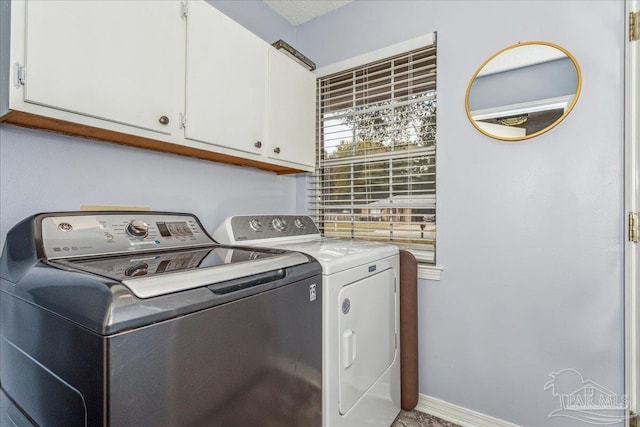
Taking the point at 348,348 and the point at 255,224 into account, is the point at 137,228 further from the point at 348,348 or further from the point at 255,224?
the point at 348,348

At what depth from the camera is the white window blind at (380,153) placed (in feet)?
6.51

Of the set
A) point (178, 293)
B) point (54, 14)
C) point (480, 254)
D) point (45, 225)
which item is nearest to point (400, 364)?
point (480, 254)

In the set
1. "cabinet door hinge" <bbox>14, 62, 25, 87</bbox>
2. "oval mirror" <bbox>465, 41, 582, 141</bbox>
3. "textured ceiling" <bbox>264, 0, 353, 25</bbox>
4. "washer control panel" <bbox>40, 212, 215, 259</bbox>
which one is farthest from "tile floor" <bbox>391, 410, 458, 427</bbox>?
"textured ceiling" <bbox>264, 0, 353, 25</bbox>

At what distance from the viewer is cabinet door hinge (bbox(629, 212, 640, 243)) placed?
1.37 metres

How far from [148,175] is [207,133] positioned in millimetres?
392

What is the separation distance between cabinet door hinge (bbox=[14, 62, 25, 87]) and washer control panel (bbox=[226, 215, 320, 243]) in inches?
36.7

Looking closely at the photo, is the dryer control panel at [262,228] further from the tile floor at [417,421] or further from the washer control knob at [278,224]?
the tile floor at [417,421]

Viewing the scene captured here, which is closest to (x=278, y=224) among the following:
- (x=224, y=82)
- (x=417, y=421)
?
(x=224, y=82)

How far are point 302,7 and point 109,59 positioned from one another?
1637mm

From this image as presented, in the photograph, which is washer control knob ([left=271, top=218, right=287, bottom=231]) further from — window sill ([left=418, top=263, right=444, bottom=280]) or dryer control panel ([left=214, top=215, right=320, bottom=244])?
window sill ([left=418, top=263, right=444, bottom=280])

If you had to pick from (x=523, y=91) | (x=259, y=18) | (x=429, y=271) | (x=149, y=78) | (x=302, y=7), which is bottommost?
(x=429, y=271)

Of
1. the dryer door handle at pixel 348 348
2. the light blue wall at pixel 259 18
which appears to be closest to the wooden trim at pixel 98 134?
the light blue wall at pixel 259 18

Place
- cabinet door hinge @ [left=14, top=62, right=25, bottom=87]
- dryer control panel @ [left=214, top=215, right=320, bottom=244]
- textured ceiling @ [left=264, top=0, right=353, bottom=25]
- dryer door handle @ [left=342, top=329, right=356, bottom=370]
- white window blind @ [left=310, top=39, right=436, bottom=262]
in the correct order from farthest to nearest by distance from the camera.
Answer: textured ceiling @ [left=264, top=0, right=353, bottom=25]
white window blind @ [left=310, top=39, right=436, bottom=262]
dryer control panel @ [left=214, top=215, right=320, bottom=244]
dryer door handle @ [left=342, top=329, right=356, bottom=370]
cabinet door hinge @ [left=14, top=62, right=25, bottom=87]

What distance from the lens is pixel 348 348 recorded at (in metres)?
1.35
